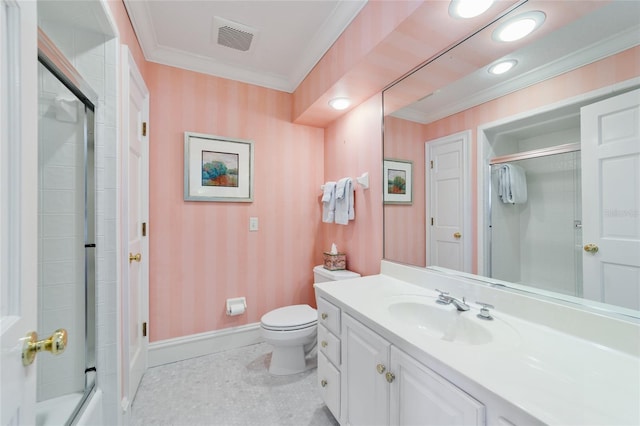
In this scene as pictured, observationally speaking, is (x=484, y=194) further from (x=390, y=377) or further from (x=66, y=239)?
(x=66, y=239)

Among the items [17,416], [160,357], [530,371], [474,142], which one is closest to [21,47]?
[17,416]

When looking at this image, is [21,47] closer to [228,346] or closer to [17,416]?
[17,416]

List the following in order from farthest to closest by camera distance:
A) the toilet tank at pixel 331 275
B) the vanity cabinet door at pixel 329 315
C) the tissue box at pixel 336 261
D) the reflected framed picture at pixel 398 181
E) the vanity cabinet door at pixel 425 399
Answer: the tissue box at pixel 336 261
the toilet tank at pixel 331 275
the reflected framed picture at pixel 398 181
the vanity cabinet door at pixel 329 315
the vanity cabinet door at pixel 425 399

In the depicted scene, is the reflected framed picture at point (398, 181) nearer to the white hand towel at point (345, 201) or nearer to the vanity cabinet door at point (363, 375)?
the white hand towel at point (345, 201)

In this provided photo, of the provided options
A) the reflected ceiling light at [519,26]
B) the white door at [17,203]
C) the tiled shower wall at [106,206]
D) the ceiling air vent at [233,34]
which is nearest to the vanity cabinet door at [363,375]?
the white door at [17,203]

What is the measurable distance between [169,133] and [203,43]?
0.72 m

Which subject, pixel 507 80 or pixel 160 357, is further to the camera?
pixel 160 357

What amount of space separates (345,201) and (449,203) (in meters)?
0.89

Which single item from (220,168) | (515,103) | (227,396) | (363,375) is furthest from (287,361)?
(515,103)

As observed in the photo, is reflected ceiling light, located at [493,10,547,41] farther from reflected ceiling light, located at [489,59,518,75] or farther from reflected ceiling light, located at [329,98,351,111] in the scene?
reflected ceiling light, located at [329,98,351,111]

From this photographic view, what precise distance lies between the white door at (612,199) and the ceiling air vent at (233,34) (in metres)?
1.92

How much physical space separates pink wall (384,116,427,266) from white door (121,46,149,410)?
1.58 meters

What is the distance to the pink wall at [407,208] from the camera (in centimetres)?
161

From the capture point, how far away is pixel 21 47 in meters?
0.55
